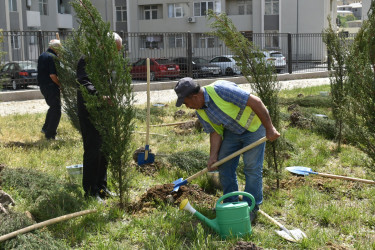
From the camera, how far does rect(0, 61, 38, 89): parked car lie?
17.0 meters

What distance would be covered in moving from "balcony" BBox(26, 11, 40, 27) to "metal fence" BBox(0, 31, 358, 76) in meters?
Result: 12.0

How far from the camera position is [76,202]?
5.04m

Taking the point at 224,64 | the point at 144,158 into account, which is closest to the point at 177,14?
the point at 224,64

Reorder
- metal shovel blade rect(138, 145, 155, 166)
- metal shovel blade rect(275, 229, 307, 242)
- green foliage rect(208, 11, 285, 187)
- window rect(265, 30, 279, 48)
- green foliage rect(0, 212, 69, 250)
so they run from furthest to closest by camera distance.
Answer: window rect(265, 30, 279, 48)
metal shovel blade rect(138, 145, 155, 166)
green foliage rect(208, 11, 285, 187)
metal shovel blade rect(275, 229, 307, 242)
green foliage rect(0, 212, 69, 250)

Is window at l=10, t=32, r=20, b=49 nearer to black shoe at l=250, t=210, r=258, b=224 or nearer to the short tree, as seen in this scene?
the short tree

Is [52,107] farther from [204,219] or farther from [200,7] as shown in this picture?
[200,7]

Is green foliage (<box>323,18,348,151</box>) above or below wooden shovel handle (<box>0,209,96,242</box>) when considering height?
above

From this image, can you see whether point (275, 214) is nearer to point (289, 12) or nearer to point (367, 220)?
point (367, 220)

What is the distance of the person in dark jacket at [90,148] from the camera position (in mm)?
5133

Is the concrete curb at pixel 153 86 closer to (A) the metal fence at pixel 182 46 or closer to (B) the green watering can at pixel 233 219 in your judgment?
(A) the metal fence at pixel 182 46

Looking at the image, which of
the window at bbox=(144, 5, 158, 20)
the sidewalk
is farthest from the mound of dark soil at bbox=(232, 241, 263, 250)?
the window at bbox=(144, 5, 158, 20)

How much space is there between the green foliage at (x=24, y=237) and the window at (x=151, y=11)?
4277cm

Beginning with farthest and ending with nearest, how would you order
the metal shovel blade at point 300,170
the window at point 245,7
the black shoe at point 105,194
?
the window at point 245,7, the metal shovel blade at point 300,170, the black shoe at point 105,194

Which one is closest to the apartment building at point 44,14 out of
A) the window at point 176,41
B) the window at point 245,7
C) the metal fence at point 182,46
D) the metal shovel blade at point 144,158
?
the metal fence at point 182,46
